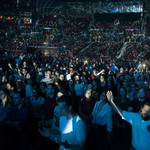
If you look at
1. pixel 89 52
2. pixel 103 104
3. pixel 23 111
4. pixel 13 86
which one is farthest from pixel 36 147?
pixel 89 52

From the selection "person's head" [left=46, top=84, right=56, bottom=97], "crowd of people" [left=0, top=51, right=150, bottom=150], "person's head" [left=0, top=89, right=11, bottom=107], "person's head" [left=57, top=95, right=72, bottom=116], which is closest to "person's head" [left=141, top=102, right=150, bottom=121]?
"crowd of people" [left=0, top=51, right=150, bottom=150]

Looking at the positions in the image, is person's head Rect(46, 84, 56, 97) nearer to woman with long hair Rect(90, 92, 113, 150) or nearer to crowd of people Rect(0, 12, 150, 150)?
crowd of people Rect(0, 12, 150, 150)

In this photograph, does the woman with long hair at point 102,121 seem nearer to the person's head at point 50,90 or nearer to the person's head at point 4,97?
the person's head at point 50,90

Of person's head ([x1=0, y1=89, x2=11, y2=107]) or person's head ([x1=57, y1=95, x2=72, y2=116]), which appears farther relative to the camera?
person's head ([x1=0, y1=89, x2=11, y2=107])

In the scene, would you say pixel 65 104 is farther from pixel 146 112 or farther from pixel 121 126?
pixel 121 126

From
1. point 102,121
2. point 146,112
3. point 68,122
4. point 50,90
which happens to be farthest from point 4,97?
point 146,112

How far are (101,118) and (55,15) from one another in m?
45.5

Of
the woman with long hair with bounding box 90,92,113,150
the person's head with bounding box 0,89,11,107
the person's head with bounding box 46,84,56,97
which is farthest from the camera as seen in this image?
the person's head with bounding box 46,84,56,97

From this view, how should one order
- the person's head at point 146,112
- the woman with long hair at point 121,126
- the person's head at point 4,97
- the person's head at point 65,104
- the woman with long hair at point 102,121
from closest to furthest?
the person's head at point 65,104 < the person's head at point 146,112 < the woman with long hair at point 102,121 < the person's head at point 4,97 < the woman with long hair at point 121,126

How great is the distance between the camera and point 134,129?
2.36 metres

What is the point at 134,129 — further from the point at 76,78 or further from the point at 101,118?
the point at 76,78

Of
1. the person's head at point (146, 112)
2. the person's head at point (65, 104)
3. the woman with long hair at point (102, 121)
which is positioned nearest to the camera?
the person's head at point (65, 104)

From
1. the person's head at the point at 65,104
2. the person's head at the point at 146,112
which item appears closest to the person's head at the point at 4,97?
the person's head at the point at 65,104

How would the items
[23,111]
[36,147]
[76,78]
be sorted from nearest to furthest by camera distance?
[23,111] → [36,147] → [76,78]
